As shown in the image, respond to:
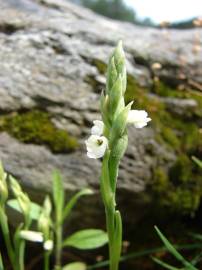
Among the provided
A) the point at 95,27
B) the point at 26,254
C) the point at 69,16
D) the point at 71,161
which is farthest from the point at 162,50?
the point at 26,254

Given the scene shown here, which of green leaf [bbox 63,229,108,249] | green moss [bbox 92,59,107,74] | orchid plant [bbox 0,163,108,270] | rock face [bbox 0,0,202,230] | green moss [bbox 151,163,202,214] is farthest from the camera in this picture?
green moss [bbox 92,59,107,74]

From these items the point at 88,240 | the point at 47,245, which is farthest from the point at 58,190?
the point at 47,245

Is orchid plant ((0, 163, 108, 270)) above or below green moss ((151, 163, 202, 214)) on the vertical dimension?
above

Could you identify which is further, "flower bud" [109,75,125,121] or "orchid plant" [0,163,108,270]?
"orchid plant" [0,163,108,270]

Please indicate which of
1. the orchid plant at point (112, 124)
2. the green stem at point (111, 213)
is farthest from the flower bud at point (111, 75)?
the green stem at point (111, 213)

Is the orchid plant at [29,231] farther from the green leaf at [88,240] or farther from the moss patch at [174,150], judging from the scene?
the moss patch at [174,150]

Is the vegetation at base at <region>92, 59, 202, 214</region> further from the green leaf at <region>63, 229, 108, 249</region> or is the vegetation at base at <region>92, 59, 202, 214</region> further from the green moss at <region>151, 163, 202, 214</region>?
the green leaf at <region>63, 229, 108, 249</region>

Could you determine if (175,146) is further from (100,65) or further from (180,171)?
(100,65)

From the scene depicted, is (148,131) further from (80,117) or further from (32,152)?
(32,152)

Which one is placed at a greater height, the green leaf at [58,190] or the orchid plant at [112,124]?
the orchid plant at [112,124]

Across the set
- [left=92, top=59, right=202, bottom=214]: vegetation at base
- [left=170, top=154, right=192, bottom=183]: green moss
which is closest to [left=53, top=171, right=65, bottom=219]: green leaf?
[left=92, top=59, right=202, bottom=214]: vegetation at base
